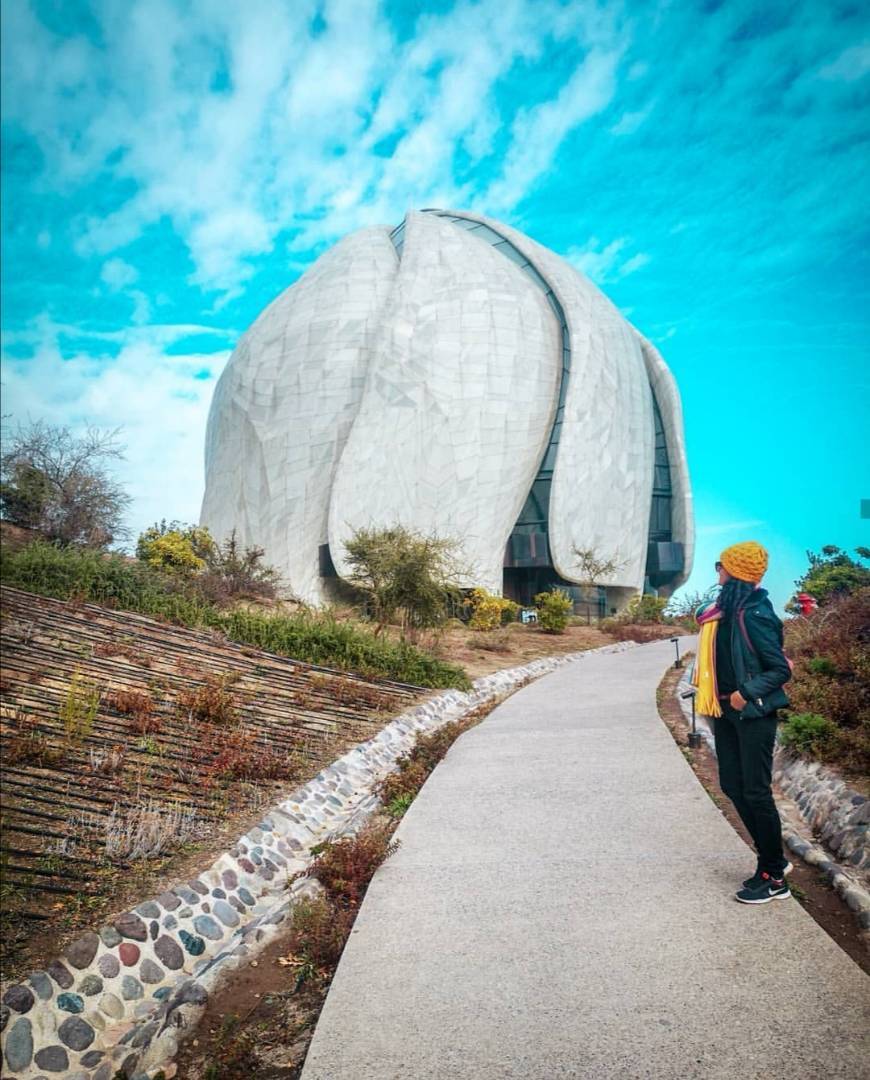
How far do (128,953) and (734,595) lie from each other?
3.48 meters

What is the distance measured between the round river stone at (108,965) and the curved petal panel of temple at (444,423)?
76.8 feet

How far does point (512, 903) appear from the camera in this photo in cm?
346

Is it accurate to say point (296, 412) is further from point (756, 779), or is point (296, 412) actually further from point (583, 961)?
point (583, 961)

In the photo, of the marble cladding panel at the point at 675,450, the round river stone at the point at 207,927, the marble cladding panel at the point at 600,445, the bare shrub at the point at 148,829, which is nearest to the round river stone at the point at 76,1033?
the round river stone at the point at 207,927

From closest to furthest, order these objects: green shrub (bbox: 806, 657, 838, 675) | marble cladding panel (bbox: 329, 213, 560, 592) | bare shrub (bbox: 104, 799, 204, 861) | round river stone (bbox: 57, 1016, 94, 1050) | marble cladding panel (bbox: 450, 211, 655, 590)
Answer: round river stone (bbox: 57, 1016, 94, 1050), bare shrub (bbox: 104, 799, 204, 861), green shrub (bbox: 806, 657, 838, 675), marble cladding panel (bbox: 329, 213, 560, 592), marble cladding panel (bbox: 450, 211, 655, 590)

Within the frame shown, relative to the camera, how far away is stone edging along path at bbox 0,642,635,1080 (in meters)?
2.69

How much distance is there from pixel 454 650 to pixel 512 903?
44.0 ft

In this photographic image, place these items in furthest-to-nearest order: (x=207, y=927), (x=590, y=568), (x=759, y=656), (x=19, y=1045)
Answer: (x=590, y=568), (x=207, y=927), (x=759, y=656), (x=19, y=1045)

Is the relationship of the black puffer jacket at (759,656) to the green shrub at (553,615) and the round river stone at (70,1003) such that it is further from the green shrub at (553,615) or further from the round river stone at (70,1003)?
the green shrub at (553,615)

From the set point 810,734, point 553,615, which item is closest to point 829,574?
point 553,615

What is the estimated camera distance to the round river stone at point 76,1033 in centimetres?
278

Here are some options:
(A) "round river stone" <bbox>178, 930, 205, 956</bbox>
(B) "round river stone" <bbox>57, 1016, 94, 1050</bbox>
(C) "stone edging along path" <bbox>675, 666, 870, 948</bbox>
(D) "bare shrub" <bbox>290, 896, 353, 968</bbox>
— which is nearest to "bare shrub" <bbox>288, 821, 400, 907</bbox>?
(D) "bare shrub" <bbox>290, 896, 353, 968</bbox>

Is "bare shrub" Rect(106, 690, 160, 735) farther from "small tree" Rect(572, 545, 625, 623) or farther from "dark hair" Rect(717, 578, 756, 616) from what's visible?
"small tree" Rect(572, 545, 625, 623)

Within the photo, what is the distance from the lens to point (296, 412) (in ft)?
99.3
